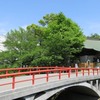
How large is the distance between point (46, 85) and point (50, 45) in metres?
20.9

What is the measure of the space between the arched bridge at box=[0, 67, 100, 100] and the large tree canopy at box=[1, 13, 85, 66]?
8.07 metres

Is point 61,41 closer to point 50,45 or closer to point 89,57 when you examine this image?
point 50,45

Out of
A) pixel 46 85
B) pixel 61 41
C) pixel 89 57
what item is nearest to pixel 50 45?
pixel 61 41

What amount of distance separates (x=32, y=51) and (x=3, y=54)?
12.3 feet

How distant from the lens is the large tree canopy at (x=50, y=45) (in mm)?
37969

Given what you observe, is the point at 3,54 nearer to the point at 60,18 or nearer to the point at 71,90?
the point at 60,18

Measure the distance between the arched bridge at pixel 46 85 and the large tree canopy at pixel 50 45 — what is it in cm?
807

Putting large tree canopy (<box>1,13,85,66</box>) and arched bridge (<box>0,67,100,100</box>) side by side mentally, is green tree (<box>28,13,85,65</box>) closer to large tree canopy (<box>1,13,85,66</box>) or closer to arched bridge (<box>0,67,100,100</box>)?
large tree canopy (<box>1,13,85,66</box>)

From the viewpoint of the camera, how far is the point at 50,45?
38.5 m

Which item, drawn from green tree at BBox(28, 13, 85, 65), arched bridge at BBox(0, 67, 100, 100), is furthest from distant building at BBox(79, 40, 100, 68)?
arched bridge at BBox(0, 67, 100, 100)

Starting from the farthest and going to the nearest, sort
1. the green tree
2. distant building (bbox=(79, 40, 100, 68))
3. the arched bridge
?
distant building (bbox=(79, 40, 100, 68))
the green tree
the arched bridge

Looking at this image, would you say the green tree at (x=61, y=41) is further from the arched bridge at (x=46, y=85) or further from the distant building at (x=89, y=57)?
the arched bridge at (x=46, y=85)

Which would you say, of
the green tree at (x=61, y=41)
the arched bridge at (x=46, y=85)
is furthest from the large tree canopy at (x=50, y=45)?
the arched bridge at (x=46, y=85)

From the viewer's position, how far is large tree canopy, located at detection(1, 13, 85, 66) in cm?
3797
